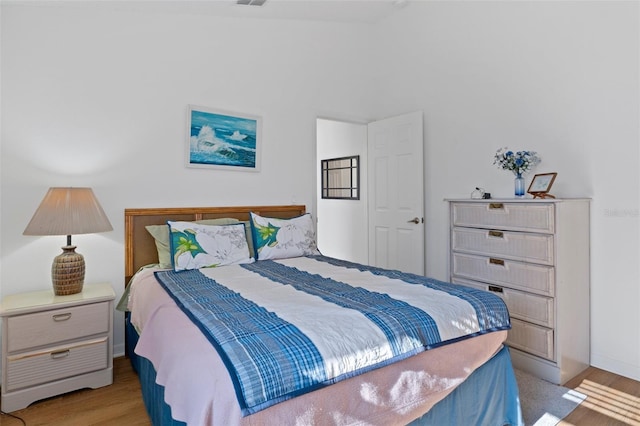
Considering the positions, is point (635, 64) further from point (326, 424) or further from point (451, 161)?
point (326, 424)

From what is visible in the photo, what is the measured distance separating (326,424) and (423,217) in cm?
280

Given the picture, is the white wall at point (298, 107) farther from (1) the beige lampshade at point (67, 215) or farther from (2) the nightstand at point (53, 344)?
(2) the nightstand at point (53, 344)

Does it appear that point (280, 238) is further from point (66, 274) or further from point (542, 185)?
point (542, 185)

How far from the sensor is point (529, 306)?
99.0 inches

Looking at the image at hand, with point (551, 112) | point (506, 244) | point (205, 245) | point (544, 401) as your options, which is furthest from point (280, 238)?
point (551, 112)

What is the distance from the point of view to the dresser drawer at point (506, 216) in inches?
95.3

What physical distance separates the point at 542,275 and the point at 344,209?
3067 mm

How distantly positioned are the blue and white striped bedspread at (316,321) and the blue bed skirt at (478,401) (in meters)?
0.21

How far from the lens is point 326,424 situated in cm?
116

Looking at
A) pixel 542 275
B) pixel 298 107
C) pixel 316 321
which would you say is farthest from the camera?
pixel 298 107

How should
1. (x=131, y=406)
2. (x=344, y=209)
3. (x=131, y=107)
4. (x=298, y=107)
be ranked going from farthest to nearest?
(x=344, y=209), (x=298, y=107), (x=131, y=107), (x=131, y=406)

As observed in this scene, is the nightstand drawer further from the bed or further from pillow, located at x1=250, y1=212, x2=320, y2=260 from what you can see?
pillow, located at x1=250, y1=212, x2=320, y2=260

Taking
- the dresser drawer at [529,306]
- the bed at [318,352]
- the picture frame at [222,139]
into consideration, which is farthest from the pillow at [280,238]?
the dresser drawer at [529,306]

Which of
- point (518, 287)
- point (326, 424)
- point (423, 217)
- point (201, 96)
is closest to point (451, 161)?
point (423, 217)
